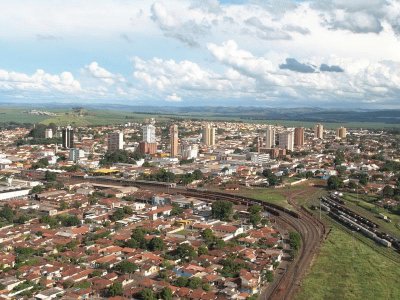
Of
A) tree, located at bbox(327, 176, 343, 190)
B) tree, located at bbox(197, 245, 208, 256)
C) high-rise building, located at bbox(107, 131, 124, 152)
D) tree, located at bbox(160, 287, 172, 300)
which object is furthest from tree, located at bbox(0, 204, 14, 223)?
high-rise building, located at bbox(107, 131, 124, 152)

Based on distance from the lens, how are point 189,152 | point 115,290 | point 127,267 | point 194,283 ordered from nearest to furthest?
point 115,290
point 194,283
point 127,267
point 189,152

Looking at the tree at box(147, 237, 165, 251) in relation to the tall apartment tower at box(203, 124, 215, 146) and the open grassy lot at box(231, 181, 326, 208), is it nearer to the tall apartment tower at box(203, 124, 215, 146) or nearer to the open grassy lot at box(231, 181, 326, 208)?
the open grassy lot at box(231, 181, 326, 208)

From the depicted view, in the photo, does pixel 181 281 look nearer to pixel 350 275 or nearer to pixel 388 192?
pixel 350 275

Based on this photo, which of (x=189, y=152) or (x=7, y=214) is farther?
(x=189, y=152)

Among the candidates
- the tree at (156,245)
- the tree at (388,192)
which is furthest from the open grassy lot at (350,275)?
the tree at (388,192)

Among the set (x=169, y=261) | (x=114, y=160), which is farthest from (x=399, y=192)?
(x=114, y=160)

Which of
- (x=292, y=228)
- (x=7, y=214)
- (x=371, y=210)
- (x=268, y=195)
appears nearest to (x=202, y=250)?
(x=292, y=228)
